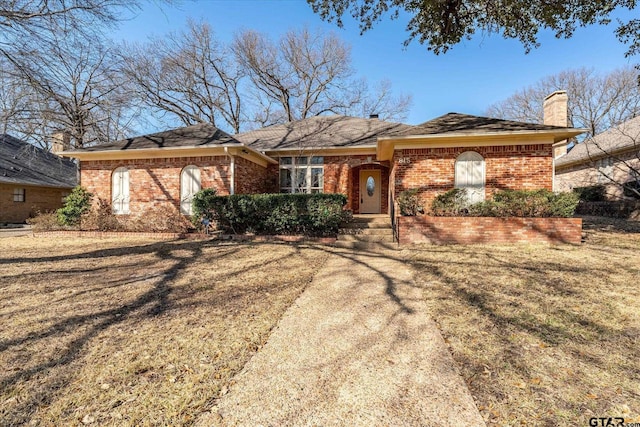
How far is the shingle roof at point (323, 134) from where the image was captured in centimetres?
1330

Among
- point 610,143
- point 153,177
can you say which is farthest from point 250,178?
point 610,143

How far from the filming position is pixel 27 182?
16719mm

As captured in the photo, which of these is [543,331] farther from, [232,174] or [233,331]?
[232,174]

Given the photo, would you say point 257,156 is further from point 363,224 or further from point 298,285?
point 298,285

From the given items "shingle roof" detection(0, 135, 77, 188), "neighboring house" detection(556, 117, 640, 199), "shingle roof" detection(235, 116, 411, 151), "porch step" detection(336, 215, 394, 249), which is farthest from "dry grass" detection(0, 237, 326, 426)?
"neighboring house" detection(556, 117, 640, 199)

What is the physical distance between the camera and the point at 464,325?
10.8 feet

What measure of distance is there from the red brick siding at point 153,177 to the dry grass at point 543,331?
26.5ft

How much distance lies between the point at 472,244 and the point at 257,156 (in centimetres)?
879

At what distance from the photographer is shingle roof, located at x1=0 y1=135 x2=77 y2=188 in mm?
16734

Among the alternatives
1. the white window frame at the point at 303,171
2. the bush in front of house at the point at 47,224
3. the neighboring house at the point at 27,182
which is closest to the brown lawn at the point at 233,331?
the bush in front of house at the point at 47,224

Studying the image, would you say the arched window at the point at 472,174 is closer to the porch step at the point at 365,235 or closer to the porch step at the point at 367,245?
the porch step at the point at 365,235

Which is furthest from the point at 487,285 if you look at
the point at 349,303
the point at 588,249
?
the point at 588,249

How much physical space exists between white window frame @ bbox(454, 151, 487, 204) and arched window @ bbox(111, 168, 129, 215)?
12620 mm

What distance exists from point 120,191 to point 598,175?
2555 centimetres
